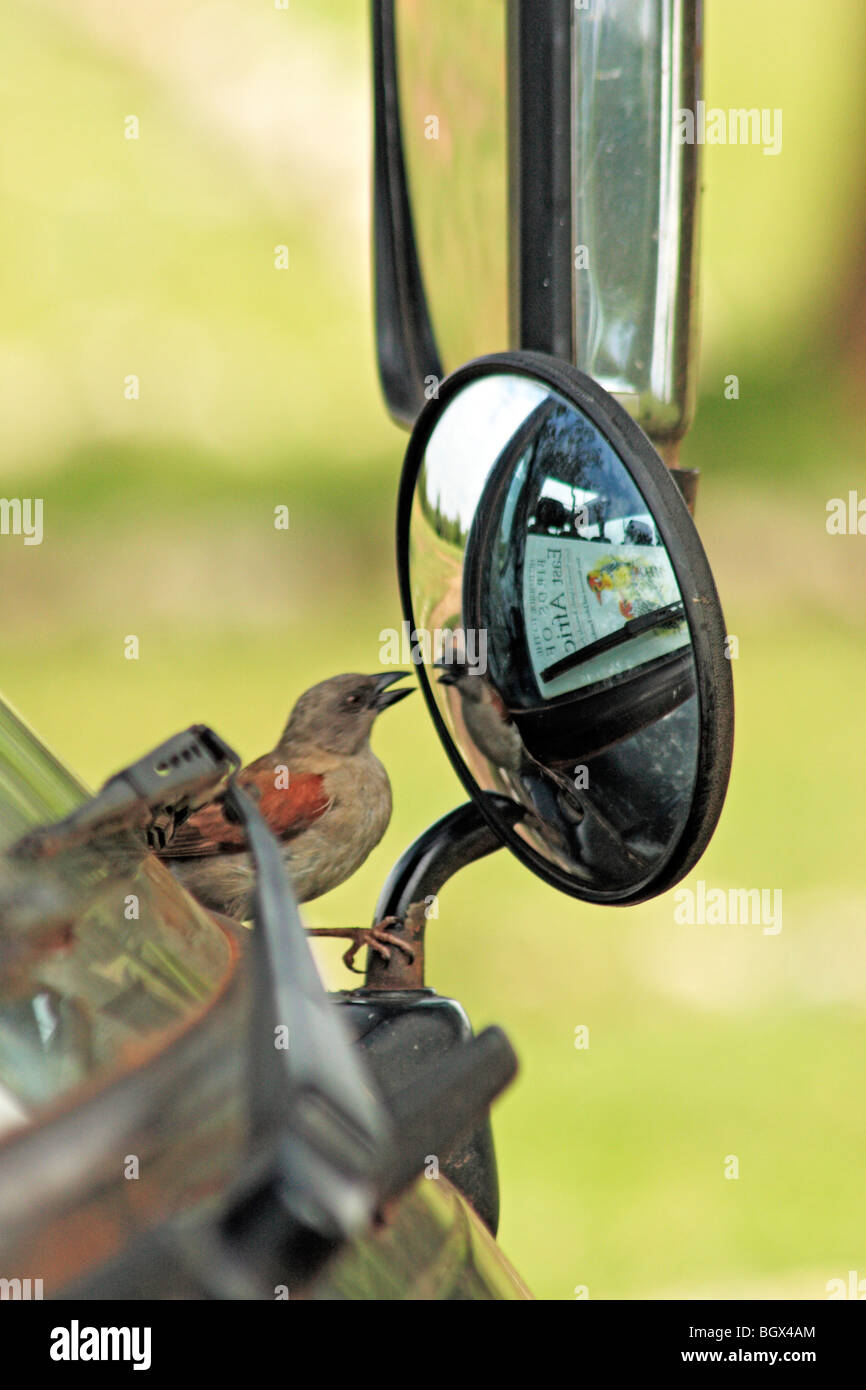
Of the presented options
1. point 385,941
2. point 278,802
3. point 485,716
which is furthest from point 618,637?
point 278,802

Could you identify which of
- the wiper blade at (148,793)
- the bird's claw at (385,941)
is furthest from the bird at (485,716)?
the wiper blade at (148,793)

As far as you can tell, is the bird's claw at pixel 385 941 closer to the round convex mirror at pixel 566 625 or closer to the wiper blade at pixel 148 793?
the round convex mirror at pixel 566 625

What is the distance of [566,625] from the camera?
1038mm

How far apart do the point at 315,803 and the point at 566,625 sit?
27.7 inches

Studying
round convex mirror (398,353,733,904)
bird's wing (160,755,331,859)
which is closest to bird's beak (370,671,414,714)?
bird's wing (160,755,331,859)

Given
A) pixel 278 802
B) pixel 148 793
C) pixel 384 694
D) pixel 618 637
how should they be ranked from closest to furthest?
pixel 148 793, pixel 618 637, pixel 278 802, pixel 384 694

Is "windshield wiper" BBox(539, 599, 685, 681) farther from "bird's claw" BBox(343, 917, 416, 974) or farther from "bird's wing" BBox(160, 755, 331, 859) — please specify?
"bird's wing" BBox(160, 755, 331, 859)

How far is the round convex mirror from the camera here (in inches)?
35.4

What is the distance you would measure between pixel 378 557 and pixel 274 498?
0.53 metres

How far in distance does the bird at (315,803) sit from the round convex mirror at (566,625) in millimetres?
355

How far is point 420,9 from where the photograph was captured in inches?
47.8

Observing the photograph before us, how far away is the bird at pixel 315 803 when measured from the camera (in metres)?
1.42

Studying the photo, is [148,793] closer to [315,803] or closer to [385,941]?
[385,941]

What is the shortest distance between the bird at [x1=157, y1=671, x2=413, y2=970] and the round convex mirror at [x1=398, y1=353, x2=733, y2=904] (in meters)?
0.36
